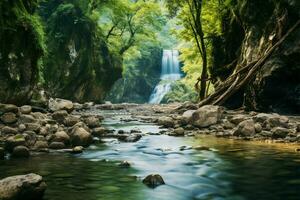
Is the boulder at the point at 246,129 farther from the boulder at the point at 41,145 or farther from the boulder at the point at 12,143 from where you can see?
the boulder at the point at 12,143

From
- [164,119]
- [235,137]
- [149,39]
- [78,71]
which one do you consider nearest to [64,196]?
[235,137]

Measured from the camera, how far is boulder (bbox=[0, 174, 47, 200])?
159 inches

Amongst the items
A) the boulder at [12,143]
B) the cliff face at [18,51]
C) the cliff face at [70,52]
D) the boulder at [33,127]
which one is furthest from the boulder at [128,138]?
the cliff face at [70,52]

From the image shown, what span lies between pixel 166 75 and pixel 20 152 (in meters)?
45.0

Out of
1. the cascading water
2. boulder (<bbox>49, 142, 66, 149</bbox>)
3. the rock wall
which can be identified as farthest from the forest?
the rock wall

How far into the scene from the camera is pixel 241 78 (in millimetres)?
16203

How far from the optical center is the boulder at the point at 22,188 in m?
4.05

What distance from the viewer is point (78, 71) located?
27.0 metres

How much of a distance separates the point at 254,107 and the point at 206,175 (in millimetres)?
10609

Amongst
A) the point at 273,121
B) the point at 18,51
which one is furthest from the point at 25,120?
the point at 273,121

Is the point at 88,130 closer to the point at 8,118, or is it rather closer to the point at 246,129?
the point at 8,118

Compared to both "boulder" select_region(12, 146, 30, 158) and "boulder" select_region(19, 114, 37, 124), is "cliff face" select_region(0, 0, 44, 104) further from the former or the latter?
"boulder" select_region(12, 146, 30, 158)

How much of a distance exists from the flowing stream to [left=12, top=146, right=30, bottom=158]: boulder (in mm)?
153

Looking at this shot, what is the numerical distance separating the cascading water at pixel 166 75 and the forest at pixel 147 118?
550 inches
